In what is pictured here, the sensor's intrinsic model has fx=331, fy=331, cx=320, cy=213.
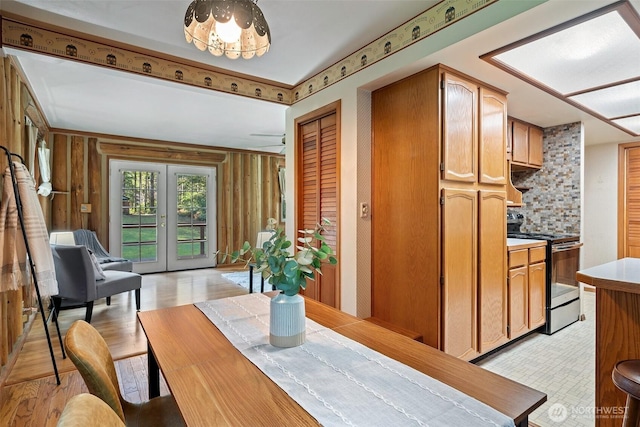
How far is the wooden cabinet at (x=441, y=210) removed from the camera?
2.28 m

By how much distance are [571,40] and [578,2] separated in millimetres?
464

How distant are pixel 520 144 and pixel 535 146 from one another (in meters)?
0.36

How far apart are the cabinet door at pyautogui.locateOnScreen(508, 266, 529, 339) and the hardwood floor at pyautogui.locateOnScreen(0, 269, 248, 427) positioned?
2753 mm

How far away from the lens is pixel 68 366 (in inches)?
99.4

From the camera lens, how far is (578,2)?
5.24ft

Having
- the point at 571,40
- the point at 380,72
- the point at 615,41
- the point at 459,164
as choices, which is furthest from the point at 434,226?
the point at 615,41

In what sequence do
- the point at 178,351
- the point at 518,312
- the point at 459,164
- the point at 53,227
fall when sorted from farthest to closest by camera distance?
the point at 53,227
the point at 518,312
the point at 459,164
the point at 178,351

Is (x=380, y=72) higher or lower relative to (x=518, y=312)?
higher

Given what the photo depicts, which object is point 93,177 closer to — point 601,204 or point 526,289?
point 526,289

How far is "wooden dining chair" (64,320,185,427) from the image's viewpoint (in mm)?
921

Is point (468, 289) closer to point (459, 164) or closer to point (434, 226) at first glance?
point (434, 226)

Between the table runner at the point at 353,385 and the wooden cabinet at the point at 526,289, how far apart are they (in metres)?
2.18

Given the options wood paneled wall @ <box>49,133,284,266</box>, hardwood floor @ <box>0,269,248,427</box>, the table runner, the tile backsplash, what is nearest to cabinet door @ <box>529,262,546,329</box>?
the tile backsplash

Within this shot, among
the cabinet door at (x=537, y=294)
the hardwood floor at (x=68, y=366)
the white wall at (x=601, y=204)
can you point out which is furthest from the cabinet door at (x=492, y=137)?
the white wall at (x=601, y=204)
